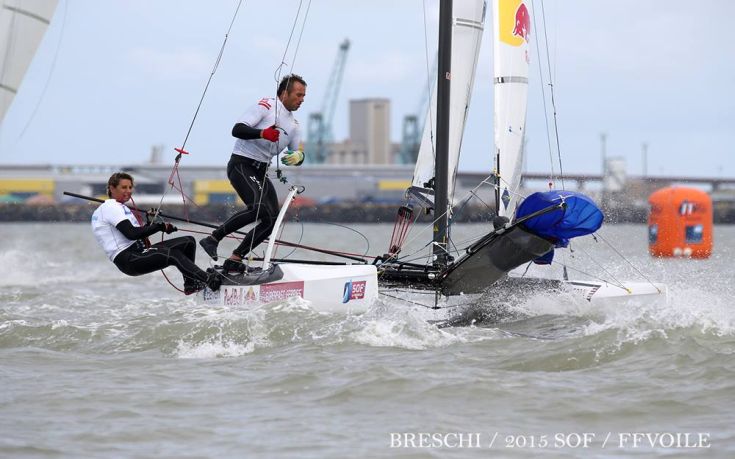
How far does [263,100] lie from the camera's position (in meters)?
7.44

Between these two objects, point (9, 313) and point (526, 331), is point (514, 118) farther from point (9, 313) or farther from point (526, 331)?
point (9, 313)

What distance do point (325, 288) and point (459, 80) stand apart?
2.26m

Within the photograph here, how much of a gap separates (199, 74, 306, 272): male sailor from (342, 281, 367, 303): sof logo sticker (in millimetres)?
756

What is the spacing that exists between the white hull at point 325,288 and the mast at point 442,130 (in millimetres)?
888

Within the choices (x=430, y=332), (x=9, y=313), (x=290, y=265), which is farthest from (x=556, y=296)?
(x=9, y=313)

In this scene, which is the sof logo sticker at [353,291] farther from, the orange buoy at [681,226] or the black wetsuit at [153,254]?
the orange buoy at [681,226]

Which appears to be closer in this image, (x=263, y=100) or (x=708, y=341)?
(x=708, y=341)

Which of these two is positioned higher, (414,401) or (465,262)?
(465,262)

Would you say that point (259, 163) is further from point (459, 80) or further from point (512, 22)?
point (512, 22)

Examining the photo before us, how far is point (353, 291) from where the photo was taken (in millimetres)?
7098

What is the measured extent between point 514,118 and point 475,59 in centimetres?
54

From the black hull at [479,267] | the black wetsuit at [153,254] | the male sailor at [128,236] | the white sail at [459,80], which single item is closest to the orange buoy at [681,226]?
the white sail at [459,80]

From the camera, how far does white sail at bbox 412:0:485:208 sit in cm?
838

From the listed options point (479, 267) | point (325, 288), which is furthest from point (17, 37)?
point (479, 267)
